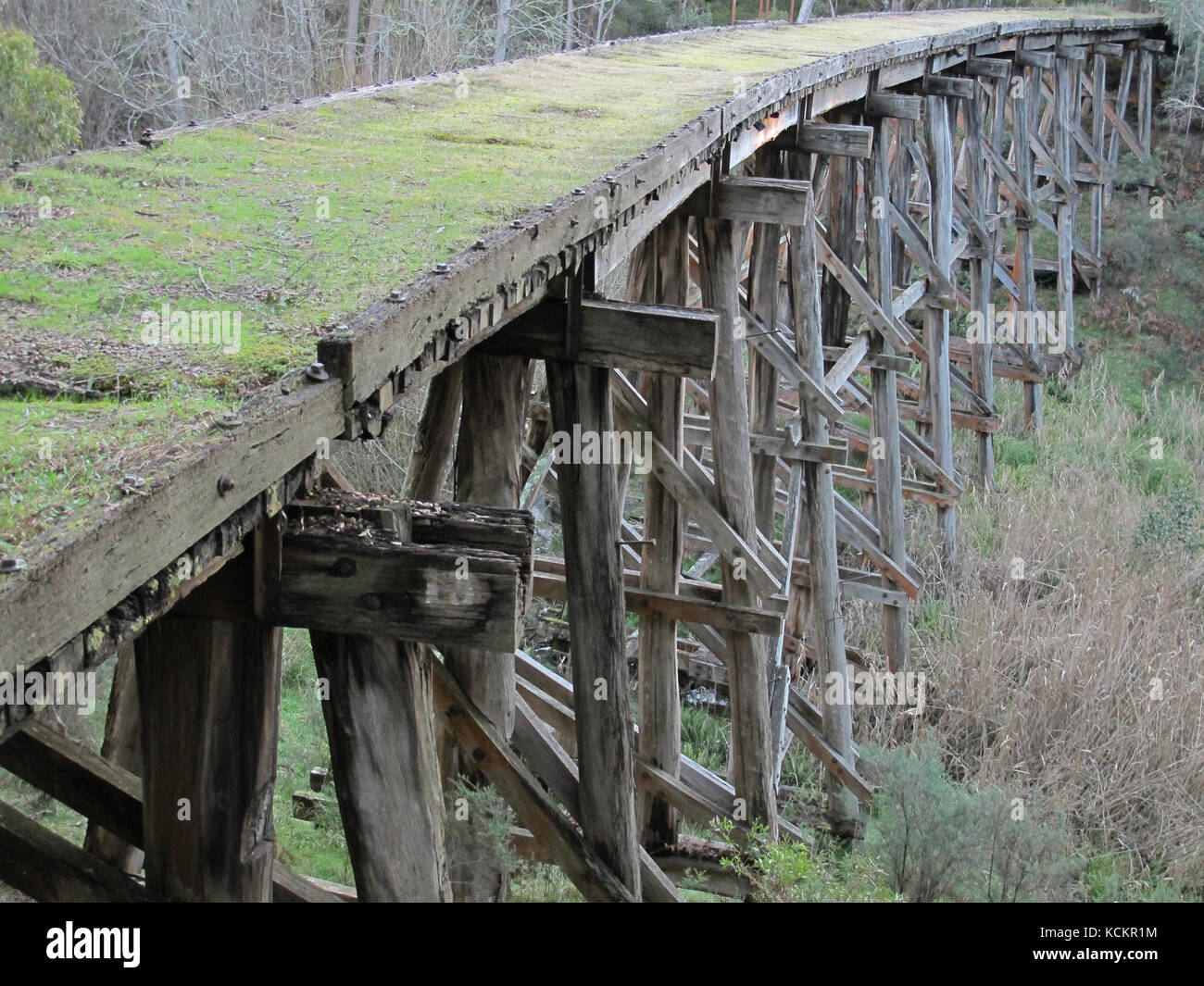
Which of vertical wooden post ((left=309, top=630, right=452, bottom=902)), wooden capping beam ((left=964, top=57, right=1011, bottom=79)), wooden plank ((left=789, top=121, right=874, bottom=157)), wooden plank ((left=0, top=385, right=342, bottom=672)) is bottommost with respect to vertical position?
vertical wooden post ((left=309, top=630, right=452, bottom=902))

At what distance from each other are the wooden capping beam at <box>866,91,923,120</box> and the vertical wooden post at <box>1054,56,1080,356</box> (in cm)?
445

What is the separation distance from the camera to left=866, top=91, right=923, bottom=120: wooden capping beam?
6734 mm

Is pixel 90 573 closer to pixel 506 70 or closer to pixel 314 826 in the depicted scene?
pixel 314 826

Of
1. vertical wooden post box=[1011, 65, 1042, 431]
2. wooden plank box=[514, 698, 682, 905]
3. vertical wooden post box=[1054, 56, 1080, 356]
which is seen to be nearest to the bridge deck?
wooden plank box=[514, 698, 682, 905]

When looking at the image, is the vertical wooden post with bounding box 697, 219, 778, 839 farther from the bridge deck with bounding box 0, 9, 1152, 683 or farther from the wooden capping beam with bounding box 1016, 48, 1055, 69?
the wooden capping beam with bounding box 1016, 48, 1055, 69

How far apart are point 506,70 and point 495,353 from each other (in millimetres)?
2510

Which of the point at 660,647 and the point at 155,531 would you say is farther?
the point at 660,647

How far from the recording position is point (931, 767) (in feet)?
13.6

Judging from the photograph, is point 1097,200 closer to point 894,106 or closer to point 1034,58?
point 1034,58

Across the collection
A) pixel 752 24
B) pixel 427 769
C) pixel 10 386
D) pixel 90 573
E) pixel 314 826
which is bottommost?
pixel 314 826

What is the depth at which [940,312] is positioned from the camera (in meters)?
7.60

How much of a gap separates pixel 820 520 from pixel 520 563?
3780 mm

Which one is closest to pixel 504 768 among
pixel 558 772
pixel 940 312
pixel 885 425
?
pixel 558 772

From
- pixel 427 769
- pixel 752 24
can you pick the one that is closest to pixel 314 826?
pixel 427 769
